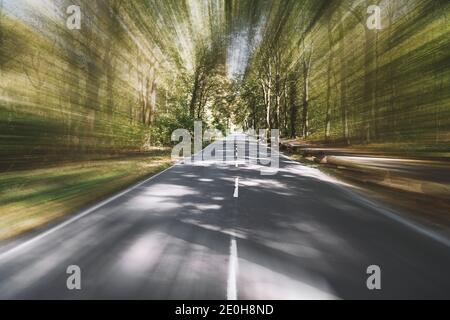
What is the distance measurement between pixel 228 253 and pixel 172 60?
3468 cm

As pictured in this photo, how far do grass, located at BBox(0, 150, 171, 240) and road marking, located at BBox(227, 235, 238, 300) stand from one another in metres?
4.17

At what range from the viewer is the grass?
8.02 m

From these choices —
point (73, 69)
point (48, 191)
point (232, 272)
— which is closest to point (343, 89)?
point (73, 69)

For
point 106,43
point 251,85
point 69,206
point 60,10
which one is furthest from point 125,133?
point 251,85

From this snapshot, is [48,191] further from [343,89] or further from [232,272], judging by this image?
[343,89]

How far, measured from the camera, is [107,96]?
2100cm

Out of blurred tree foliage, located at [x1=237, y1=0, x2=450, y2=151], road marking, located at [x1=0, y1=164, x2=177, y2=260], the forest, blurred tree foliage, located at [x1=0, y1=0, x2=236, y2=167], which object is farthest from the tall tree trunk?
road marking, located at [x1=0, y1=164, x2=177, y2=260]

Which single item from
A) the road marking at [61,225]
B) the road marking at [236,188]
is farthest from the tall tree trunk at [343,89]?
the road marking at [61,225]

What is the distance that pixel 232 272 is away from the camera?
4.88m

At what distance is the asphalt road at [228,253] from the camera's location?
4.37 meters

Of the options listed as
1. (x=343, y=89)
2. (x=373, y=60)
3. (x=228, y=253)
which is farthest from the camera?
(x=343, y=89)

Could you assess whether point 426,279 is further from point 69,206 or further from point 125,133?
point 125,133

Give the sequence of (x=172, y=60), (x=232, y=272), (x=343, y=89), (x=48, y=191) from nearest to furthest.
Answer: (x=232, y=272) < (x=48, y=191) < (x=172, y=60) < (x=343, y=89)

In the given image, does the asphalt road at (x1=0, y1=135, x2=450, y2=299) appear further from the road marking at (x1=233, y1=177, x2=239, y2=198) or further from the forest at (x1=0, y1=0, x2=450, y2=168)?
the forest at (x1=0, y1=0, x2=450, y2=168)
